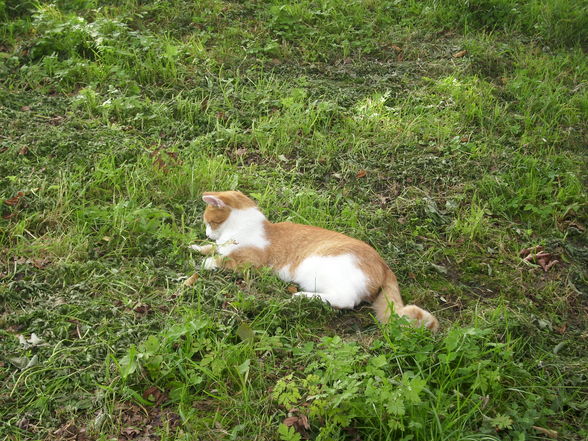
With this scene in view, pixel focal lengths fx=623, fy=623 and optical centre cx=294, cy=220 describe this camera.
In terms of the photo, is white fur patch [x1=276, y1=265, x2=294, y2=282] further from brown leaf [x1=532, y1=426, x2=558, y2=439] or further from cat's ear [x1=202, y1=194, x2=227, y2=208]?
brown leaf [x1=532, y1=426, x2=558, y2=439]

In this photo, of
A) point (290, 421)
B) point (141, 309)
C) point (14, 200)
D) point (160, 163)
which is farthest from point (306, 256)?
point (14, 200)

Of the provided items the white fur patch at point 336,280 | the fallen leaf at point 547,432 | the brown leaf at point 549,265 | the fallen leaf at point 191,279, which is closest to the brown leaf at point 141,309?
the fallen leaf at point 191,279

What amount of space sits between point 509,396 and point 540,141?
9.96ft

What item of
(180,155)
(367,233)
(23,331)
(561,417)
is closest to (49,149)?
(180,155)

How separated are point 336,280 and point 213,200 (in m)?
0.95

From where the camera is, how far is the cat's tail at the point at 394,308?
3.39m

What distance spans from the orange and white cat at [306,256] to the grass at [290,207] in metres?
0.13

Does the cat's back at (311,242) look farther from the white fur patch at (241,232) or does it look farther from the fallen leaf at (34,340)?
the fallen leaf at (34,340)

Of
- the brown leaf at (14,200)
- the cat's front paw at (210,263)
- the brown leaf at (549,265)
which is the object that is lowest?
the brown leaf at (549,265)

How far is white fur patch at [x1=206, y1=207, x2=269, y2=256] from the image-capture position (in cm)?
399

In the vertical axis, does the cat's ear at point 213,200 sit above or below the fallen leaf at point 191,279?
above

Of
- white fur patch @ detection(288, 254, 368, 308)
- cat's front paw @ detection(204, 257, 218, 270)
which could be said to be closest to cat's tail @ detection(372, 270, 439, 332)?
white fur patch @ detection(288, 254, 368, 308)

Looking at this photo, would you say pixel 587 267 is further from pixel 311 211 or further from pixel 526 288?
pixel 311 211

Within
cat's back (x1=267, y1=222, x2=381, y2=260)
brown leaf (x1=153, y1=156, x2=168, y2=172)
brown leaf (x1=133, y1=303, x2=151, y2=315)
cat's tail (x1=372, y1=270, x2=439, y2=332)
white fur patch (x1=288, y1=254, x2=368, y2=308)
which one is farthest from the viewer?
brown leaf (x1=153, y1=156, x2=168, y2=172)
